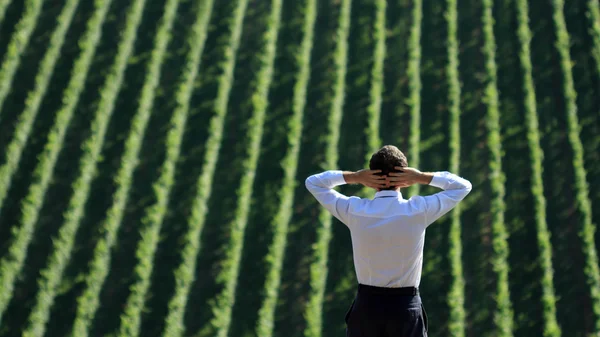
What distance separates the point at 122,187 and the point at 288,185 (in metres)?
0.97

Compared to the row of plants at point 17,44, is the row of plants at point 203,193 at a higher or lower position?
lower

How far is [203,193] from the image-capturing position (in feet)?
12.8

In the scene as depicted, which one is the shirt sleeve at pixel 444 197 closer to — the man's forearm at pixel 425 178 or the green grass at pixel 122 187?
the man's forearm at pixel 425 178

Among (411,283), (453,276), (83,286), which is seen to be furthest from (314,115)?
(411,283)

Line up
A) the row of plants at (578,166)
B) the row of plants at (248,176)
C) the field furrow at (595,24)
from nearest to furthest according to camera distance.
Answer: the row of plants at (248,176)
the row of plants at (578,166)
the field furrow at (595,24)

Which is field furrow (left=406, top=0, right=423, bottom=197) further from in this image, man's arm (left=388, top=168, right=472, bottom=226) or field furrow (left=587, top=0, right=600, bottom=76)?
→ man's arm (left=388, top=168, right=472, bottom=226)

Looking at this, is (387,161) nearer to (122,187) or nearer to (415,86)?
(122,187)

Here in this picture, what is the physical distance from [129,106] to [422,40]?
2153 millimetres

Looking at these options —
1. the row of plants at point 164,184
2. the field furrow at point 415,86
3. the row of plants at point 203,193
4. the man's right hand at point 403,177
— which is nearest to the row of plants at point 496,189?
the field furrow at point 415,86

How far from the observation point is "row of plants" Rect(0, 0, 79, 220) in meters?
3.85

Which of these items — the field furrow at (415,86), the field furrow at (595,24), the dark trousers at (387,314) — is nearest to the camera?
the dark trousers at (387,314)

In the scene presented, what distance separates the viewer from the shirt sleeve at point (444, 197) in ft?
7.57

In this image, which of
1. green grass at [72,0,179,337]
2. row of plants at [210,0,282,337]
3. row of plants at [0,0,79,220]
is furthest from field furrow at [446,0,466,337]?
row of plants at [0,0,79,220]

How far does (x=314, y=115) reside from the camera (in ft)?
14.2
